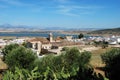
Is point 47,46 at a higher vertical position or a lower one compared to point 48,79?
lower

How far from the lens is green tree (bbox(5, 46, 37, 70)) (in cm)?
2858

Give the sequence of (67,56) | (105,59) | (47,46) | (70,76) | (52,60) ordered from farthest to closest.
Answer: (47,46)
(105,59)
(67,56)
(52,60)
(70,76)

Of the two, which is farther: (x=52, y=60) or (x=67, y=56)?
(x=67, y=56)

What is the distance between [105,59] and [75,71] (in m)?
19.3

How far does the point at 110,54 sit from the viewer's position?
108 feet

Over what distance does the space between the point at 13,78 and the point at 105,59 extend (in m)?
20.2

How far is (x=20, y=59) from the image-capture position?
2895 cm

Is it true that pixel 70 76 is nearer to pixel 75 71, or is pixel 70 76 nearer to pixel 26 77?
pixel 75 71

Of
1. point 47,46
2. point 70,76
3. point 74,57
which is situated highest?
point 70,76

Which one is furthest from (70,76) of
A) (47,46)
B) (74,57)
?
Result: (47,46)

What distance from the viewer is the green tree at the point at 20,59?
28.6 meters

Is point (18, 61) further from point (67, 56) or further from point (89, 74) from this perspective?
point (89, 74)

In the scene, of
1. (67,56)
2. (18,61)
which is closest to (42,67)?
(18,61)

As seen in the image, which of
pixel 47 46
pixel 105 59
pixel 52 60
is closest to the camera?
pixel 52 60
